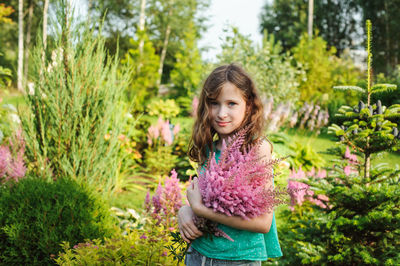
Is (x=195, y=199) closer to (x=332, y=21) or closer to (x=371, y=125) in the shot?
(x=371, y=125)

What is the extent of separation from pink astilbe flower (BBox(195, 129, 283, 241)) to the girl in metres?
0.06

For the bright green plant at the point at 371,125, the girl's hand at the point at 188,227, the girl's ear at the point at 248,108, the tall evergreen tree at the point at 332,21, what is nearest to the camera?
the girl's hand at the point at 188,227

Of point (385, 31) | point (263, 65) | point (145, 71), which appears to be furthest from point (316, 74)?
point (385, 31)

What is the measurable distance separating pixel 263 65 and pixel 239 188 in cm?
1052

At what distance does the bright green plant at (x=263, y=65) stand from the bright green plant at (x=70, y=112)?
7410 mm

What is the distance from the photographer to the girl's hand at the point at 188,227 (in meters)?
1.28

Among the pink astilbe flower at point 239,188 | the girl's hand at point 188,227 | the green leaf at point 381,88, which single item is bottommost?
the girl's hand at point 188,227

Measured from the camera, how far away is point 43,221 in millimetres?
2393

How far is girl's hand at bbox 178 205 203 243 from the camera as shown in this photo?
1284 millimetres

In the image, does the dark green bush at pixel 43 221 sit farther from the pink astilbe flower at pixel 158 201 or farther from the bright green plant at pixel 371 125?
the bright green plant at pixel 371 125

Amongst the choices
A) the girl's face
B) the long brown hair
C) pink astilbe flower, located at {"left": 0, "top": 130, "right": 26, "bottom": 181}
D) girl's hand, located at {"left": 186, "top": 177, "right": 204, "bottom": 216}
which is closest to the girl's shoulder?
the long brown hair

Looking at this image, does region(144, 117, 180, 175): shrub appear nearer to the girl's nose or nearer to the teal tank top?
the girl's nose

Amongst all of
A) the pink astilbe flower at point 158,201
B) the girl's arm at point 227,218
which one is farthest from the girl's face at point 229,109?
the pink astilbe flower at point 158,201

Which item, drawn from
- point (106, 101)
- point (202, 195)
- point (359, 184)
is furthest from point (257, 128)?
point (106, 101)
